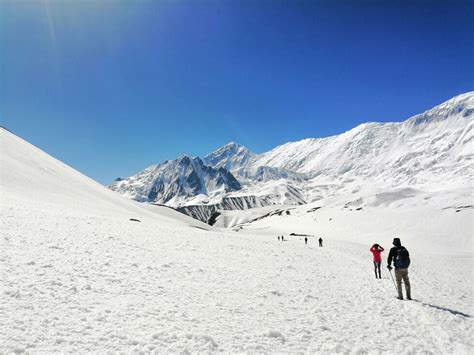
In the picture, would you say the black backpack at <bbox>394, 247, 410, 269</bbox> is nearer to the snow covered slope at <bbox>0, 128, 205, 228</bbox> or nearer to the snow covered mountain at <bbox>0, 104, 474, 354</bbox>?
the snow covered mountain at <bbox>0, 104, 474, 354</bbox>

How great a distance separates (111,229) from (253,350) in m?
20.7

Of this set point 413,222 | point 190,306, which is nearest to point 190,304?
point 190,306

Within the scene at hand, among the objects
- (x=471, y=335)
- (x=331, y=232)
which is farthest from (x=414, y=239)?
(x=471, y=335)

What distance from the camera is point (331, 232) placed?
11744 centimetres

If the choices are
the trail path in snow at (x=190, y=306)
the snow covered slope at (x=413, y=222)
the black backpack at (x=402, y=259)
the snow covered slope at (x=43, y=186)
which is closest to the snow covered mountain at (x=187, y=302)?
the trail path in snow at (x=190, y=306)

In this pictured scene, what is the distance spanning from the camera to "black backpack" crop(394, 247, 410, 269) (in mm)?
15488

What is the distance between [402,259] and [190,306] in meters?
11.4

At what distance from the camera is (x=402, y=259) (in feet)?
51.2

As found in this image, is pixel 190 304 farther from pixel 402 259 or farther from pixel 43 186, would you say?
pixel 43 186

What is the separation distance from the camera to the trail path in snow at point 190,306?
8766 millimetres

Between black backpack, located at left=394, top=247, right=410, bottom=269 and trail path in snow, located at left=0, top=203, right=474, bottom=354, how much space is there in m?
1.91

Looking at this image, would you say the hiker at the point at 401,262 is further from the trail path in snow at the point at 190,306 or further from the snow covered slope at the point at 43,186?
the snow covered slope at the point at 43,186

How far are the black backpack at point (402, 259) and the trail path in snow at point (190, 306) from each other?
1907mm

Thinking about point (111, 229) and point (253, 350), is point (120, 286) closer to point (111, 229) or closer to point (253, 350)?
point (253, 350)
